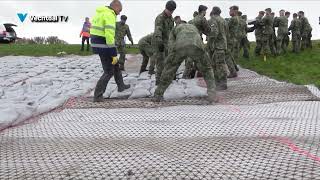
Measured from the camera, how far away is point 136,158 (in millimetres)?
4383

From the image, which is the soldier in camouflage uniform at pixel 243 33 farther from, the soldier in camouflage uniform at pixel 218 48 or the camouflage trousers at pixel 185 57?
the camouflage trousers at pixel 185 57

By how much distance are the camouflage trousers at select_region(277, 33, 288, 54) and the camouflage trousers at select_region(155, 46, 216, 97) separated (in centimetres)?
981

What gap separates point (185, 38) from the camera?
8055 millimetres

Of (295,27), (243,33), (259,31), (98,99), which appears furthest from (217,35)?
(295,27)

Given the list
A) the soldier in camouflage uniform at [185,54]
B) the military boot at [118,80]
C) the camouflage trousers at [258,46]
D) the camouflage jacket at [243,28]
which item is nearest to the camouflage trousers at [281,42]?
the camouflage trousers at [258,46]

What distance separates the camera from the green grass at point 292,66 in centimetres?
1191

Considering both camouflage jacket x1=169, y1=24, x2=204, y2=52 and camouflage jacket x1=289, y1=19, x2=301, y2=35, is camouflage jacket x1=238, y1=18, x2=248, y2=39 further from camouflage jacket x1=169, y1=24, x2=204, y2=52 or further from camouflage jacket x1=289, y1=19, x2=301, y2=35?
camouflage jacket x1=169, y1=24, x2=204, y2=52

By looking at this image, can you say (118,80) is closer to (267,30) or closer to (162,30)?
(162,30)

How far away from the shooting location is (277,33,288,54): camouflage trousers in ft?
56.8

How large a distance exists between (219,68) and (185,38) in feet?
6.35

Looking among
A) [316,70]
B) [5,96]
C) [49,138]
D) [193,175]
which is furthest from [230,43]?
[193,175]

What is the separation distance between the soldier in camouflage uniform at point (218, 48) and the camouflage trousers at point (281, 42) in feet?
25.6

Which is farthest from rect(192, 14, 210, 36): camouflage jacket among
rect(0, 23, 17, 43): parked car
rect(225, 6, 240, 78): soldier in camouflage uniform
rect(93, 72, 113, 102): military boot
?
rect(0, 23, 17, 43): parked car

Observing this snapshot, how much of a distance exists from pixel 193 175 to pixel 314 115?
3.40 metres
